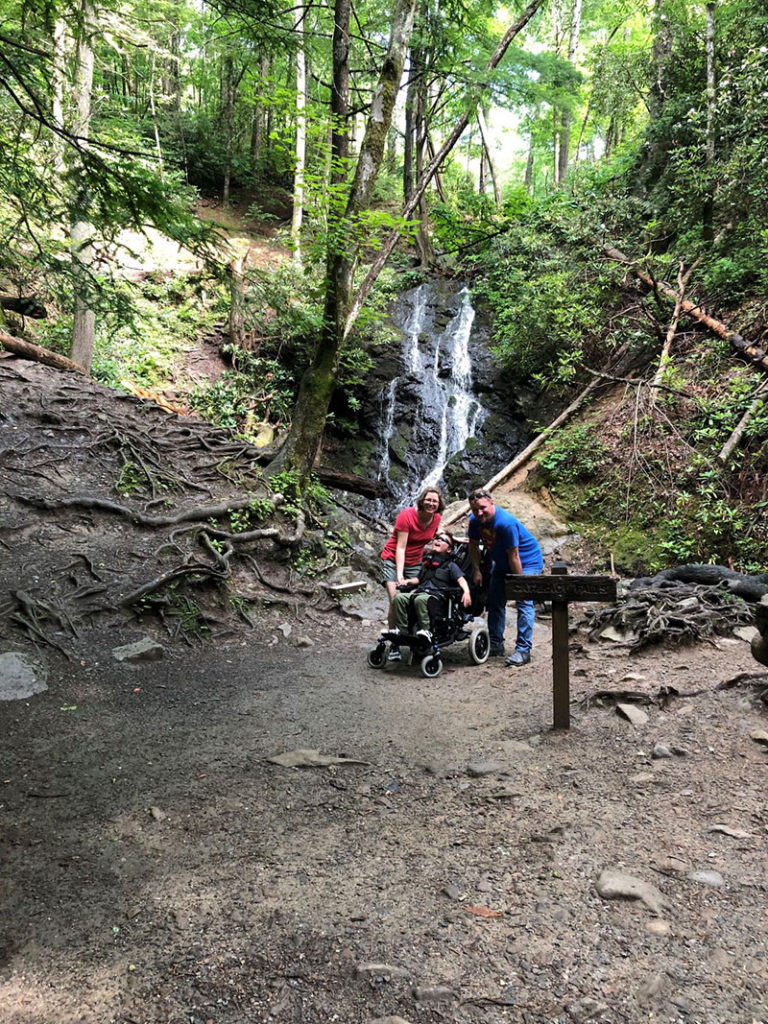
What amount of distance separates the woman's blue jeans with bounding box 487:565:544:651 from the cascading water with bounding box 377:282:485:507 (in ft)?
20.7

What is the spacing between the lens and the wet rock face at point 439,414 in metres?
13.1

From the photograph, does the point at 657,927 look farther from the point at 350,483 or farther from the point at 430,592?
the point at 350,483

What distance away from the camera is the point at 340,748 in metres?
4.08

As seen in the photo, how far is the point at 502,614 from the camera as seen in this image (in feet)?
20.9

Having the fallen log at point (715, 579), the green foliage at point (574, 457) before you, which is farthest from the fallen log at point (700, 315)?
the fallen log at point (715, 579)

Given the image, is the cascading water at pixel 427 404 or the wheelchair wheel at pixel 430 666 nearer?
the wheelchair wheel at pixel 430 666

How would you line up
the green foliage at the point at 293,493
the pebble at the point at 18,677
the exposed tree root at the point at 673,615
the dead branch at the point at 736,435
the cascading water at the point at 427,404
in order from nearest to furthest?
1. the pebble at the point at 18,677
2. the exposed tree root at the point at 673,615
3. the dead branch at the point at 736,435
4. the green foliage at the point at 293,493
5. the cascading water at the point at 427,404

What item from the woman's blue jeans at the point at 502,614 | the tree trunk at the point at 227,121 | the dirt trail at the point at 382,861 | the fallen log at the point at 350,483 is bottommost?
the dirt trail at the point at 382,861

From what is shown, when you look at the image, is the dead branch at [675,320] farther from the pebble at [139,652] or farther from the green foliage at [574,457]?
the pebble at [139,652]

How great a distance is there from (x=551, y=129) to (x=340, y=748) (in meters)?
26.3

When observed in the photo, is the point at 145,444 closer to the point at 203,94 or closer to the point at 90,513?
the point at 90,513

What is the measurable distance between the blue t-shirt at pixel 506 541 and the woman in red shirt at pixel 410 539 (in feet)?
1.79

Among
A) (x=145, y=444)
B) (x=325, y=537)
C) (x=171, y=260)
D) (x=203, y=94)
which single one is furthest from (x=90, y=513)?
(x=203, y=94)

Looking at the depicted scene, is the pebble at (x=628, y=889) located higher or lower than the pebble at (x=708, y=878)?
lower
